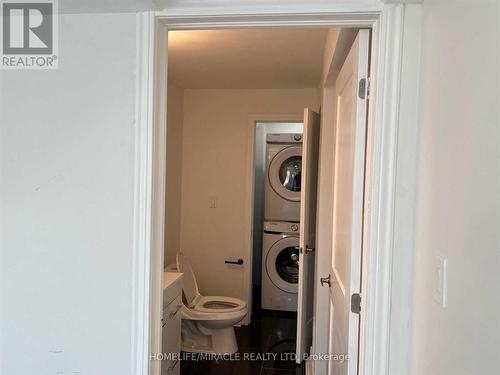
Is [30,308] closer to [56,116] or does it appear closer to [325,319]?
[56,116]

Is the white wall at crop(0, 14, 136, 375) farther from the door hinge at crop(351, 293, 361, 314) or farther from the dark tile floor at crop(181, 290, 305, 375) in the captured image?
the dark tile floor at crop(181, 290, 305, 375)

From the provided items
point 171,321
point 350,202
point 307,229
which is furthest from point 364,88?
point 171,321

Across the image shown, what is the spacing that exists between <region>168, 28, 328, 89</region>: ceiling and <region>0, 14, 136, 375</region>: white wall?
0.97 m

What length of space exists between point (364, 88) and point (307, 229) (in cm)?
149

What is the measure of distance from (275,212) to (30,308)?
9.46 feet

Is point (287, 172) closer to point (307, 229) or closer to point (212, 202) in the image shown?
point (212, 202)

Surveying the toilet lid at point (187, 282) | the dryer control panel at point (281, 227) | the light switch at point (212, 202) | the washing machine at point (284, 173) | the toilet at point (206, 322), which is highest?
the washing machine at point (284, 173)

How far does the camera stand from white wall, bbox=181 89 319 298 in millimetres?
3615

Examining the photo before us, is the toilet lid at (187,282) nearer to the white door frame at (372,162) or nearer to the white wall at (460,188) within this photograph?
the white door frame at (372,162)

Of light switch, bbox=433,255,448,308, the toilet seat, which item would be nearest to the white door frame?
light switch, bbox=433,255,448,308

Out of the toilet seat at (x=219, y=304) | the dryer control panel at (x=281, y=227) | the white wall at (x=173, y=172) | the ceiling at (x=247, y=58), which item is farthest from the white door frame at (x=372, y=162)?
the dryer control panel at (x=281, y=227)

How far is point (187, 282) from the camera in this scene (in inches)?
123

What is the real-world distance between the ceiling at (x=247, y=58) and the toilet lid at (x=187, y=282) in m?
1.53

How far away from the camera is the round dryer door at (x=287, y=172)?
12.8 feet
